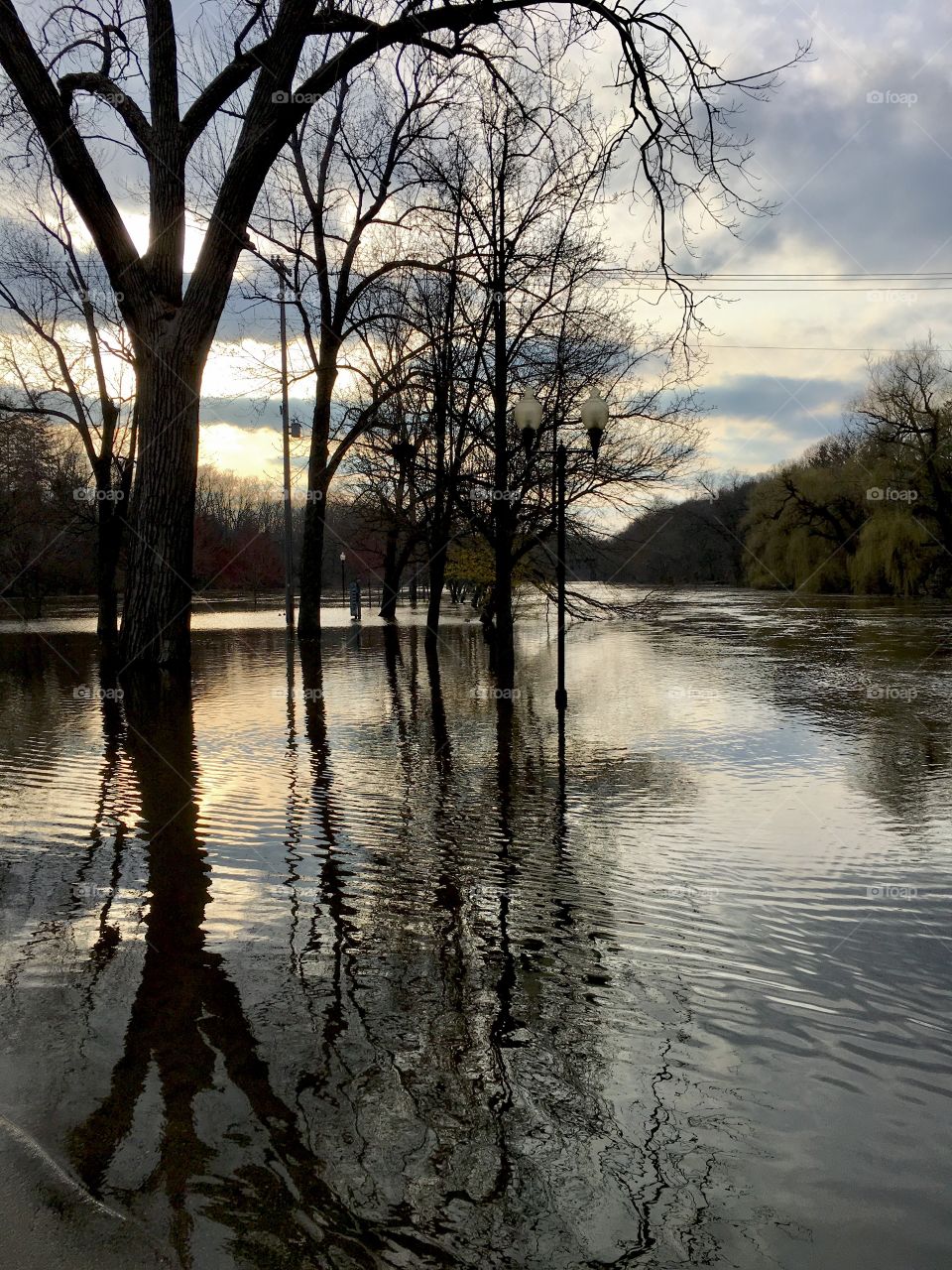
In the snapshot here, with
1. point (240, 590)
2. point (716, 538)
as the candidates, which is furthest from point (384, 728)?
point (716, 538)

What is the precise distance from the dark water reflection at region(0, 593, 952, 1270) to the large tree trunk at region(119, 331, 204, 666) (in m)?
2.66

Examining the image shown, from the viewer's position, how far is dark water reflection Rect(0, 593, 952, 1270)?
2.65m

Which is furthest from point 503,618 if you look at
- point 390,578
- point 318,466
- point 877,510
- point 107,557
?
point 877,510

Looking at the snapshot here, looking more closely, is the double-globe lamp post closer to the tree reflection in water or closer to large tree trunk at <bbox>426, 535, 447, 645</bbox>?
the tree reflection in water

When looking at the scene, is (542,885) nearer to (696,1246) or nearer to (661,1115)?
(661,1115)

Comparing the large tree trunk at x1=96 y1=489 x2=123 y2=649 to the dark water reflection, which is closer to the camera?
the dark water reflection

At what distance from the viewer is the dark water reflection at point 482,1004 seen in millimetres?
2650

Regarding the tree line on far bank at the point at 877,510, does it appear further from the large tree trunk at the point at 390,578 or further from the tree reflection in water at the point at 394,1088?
the tree reflection in water at the point at 394,1088

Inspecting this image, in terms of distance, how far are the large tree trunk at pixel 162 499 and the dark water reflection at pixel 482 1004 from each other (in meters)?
2.66

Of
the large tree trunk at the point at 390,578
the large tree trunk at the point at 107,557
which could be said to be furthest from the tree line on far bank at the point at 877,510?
the large tree trunk at the point at 107,557

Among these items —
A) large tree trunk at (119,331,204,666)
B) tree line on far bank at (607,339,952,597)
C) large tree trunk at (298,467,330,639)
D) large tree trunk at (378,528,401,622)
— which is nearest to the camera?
large tree trunk at (119,331,204,666)

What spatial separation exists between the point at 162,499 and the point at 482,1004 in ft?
29.1

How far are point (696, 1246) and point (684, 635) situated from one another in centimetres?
2932

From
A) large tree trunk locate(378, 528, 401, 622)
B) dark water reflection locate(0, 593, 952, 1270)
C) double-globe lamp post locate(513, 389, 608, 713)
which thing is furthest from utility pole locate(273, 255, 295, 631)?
dark water reflection locate(0, 593, 952, 1270)
